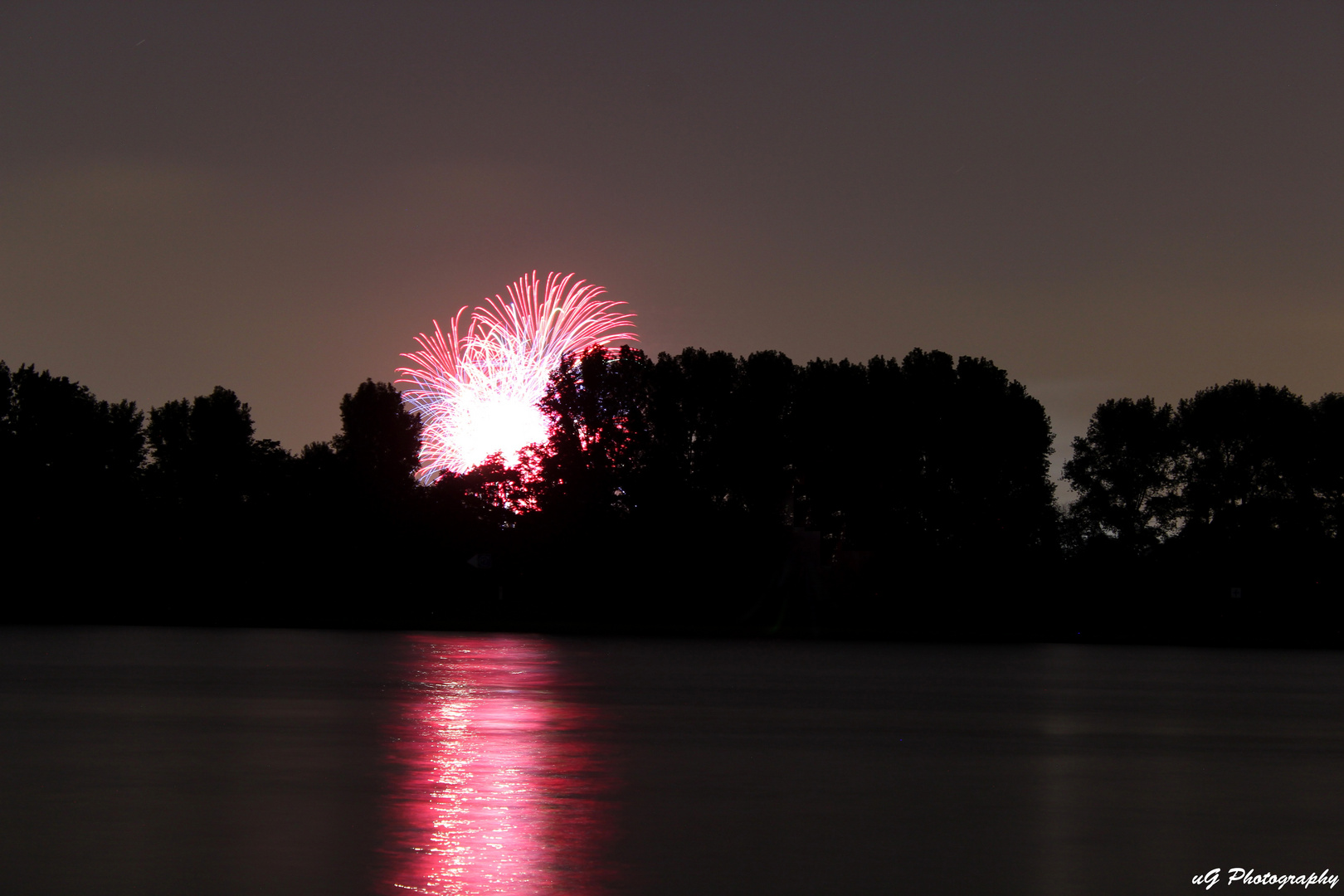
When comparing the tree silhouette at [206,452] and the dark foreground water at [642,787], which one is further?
the tree silhouette at [206,452]

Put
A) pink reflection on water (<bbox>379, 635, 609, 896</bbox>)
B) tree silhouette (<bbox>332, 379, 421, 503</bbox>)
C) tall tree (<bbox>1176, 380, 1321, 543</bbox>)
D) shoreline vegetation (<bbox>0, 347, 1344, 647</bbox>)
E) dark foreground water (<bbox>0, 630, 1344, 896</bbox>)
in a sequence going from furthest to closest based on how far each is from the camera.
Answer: tree silhouette (<bbox>332, 379, 421, 503</bbox>), tall tree (<bbox>1176, 380, 1321, 543</bbox>), shoreline vegetation (<bbox>0, 347, 1344, 647</bbox>), dark foreground water (<bbox>0, 630, 1344, 896</bbox>), pink reflection on water (<bbox>379, 635, 609, 896</bbox>)

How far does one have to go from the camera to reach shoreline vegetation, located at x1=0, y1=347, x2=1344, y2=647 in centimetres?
7025

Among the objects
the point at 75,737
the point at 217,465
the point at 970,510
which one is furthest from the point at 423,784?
the point at 217,465

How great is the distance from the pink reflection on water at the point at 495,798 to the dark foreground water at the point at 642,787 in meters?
0.04

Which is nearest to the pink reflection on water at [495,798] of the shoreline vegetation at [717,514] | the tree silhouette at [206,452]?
the shoreline vegetation at [717,514]

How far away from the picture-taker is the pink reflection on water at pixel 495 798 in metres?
8.36

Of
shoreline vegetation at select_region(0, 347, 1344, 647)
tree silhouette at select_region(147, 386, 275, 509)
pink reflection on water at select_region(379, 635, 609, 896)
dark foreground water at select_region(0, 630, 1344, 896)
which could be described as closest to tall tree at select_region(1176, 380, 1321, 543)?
shoreline vegetation at select_region(0, 347, 1344, 647)

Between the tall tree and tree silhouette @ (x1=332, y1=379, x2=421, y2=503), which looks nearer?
the tall tree

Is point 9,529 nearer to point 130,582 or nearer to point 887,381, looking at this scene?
point 130,582

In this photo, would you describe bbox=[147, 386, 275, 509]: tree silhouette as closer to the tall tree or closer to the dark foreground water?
the tall tree

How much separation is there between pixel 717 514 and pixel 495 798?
206ft

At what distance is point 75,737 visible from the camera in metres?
14.9

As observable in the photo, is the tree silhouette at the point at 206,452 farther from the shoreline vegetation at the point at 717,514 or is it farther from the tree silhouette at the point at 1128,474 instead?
the tree silhouette at the point at 1128,474

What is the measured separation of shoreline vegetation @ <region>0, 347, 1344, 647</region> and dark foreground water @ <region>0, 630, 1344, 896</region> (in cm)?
3876
